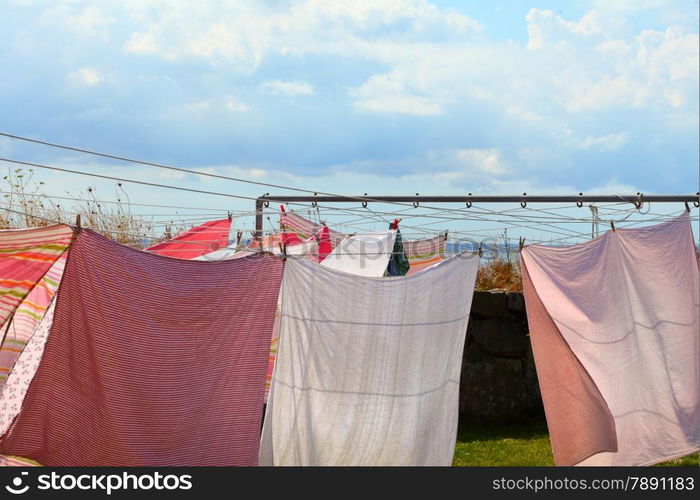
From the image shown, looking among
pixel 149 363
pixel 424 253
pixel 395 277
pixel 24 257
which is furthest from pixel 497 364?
pixel 24 257

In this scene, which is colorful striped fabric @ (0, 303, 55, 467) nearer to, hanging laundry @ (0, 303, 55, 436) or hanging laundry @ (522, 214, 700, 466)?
hanging laundry @ (0, 303, 55, 436)

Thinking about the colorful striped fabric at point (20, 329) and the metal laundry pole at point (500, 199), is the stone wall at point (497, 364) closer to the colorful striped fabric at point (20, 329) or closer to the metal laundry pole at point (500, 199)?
the metal laundry pole at point (500, 199)

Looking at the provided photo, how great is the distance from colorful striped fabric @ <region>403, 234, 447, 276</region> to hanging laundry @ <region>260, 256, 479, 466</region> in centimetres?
212

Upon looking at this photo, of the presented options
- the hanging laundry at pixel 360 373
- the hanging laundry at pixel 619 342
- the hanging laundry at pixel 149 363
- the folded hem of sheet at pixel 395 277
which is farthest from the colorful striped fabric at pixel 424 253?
the hanging laundry at pixel 149 363

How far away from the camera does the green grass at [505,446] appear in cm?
639

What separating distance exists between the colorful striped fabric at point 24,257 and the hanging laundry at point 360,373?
1169mm

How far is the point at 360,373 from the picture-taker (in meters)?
4.76

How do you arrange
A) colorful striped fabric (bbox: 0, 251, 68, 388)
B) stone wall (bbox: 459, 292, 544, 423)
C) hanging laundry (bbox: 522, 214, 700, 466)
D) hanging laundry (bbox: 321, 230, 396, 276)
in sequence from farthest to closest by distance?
stone wall (bbox: 459, 292, 544, 423), hanging laundry (bbox: 321, 230, 396, 276), hanging laundry (bbox: 522, 214, 700, 466), colorful striped fabric (bbox: 0, 251, 68, 388)

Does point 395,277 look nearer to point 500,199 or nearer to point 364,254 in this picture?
point 364,254

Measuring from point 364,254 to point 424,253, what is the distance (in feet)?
4.48

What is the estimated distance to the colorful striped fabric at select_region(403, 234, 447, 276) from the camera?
23.5 feet

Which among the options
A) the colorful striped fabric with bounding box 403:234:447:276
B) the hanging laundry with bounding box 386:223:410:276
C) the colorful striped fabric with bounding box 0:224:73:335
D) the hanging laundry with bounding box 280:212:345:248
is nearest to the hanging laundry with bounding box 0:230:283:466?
the colorful striped fabric with bounding box 0:224:73:335

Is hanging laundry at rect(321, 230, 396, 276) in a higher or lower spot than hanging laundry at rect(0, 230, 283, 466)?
higher

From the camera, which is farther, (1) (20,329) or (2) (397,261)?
(2) (397,261)
